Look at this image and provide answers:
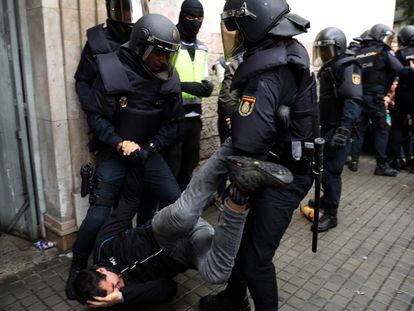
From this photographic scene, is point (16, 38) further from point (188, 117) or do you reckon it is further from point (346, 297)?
point (346, 297)

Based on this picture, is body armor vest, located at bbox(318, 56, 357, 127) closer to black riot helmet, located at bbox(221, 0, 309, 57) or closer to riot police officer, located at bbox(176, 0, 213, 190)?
riot police officer, located at bbox(176, 0, 213, 190)

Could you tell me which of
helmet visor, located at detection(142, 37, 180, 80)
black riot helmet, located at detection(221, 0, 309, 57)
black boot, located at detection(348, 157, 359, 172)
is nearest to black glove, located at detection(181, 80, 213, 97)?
helmet visor, located at detection(142, 37, 180, 80)

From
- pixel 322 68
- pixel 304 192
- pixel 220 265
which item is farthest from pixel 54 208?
pixel 322 68

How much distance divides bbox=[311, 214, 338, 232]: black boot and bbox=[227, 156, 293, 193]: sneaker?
2440 mm

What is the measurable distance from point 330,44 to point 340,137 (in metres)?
0.93

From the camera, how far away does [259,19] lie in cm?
204

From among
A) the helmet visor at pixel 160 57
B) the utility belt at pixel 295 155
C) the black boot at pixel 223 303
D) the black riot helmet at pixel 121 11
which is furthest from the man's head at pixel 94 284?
the black riot helmet at pixel 121 11

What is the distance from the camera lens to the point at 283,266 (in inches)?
133

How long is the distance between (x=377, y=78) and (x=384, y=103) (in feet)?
1.35

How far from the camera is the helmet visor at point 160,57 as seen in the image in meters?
2.79

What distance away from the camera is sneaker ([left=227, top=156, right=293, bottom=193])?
180 cm

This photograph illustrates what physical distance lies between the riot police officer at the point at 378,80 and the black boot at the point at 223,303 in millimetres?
4240

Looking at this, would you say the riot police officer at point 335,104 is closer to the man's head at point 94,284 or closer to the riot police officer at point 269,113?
the riot police officer at point 269,113

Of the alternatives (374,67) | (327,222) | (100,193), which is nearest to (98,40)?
(100,193)
